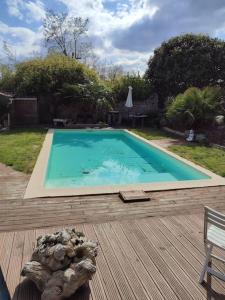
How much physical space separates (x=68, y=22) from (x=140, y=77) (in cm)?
1331

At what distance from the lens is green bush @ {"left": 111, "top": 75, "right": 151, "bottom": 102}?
15.6 metres

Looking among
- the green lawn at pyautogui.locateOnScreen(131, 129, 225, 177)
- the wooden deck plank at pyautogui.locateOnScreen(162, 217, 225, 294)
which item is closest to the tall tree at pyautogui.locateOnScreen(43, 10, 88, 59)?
the green lawn at pyautogui.locateOnScreen(131, 129, 225, 177)

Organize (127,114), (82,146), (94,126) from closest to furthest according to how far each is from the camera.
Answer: (82,146) < (94,126) < (127,114)

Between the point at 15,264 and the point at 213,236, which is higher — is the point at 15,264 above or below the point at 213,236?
below

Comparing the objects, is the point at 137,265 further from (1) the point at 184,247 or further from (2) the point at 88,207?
(2) the point at 88,207

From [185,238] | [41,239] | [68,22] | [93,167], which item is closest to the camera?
[41,239]

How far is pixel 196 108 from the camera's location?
1106 centimetres

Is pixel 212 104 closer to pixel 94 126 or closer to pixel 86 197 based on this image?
pixel 94 126

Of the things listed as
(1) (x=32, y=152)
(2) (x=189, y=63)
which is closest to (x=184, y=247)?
(1) (x=32, y=152)

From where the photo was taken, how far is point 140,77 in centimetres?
1600

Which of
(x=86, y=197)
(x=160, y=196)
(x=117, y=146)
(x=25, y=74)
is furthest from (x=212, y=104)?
(x=25, y=74)

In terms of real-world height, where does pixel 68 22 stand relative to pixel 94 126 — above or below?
above

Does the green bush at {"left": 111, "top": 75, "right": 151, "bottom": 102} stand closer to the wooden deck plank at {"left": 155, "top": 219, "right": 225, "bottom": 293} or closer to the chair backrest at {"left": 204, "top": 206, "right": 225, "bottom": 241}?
the wooden deck plank at {"left": 155, "top": 219, "right": 225, "bottom": 293}

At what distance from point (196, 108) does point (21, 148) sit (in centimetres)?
683
